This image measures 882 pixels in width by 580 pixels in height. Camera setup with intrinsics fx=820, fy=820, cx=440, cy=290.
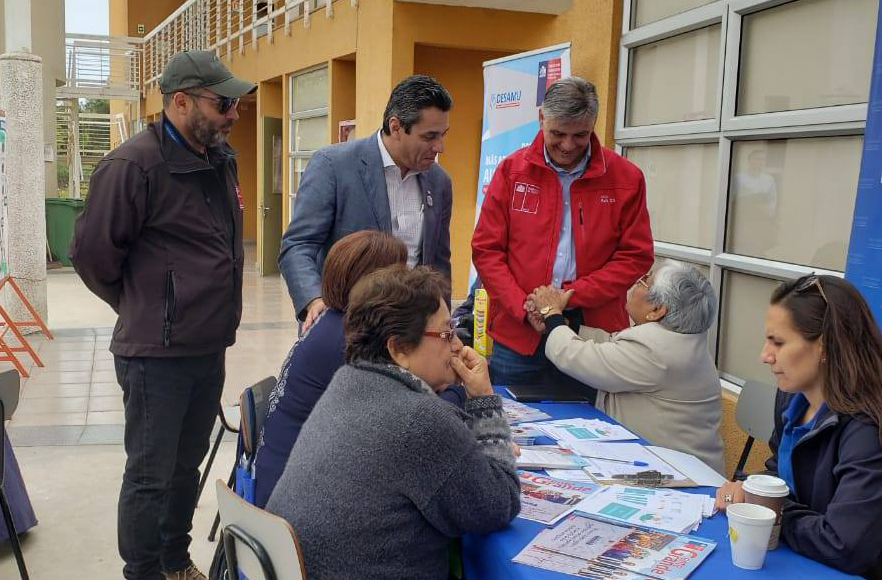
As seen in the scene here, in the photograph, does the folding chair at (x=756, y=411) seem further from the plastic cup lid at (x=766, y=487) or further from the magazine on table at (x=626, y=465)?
the plastic cup lid at (x=766, y=487)

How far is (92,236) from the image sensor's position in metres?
2.43

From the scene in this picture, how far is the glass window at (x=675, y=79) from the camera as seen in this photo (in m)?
3.89

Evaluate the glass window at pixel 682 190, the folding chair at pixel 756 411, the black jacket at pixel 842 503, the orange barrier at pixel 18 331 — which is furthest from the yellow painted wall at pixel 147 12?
the black jacket at pixel 842 503

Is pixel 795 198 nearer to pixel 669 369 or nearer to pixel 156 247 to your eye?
pixel 669 369

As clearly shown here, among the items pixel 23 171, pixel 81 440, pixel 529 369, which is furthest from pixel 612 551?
pixel 23 171

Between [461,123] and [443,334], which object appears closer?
[443,334]

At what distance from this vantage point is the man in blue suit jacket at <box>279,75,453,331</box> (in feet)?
8.76

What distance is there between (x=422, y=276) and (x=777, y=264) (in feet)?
7.26

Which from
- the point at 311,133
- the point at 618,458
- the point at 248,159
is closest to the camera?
the point at 618,458

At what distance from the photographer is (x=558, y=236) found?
3.07 metres

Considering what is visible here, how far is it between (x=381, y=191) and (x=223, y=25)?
1390 cm

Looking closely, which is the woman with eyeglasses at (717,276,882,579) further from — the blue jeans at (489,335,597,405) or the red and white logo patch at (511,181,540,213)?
the red and white logo patch at (511,181,540,213)

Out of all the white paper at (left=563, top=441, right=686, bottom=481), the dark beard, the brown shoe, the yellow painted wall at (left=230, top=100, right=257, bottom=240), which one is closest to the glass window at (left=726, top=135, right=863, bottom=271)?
the white paper at (left=563, top=441, right=686, bottom=481)

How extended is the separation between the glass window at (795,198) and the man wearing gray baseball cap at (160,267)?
2.18 metres
